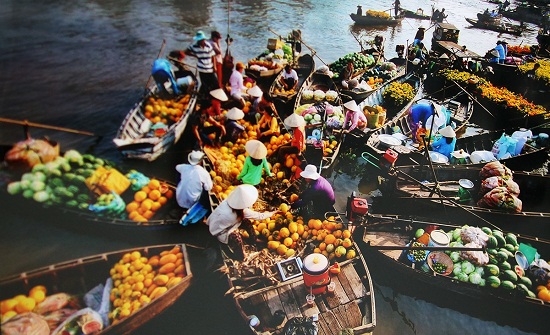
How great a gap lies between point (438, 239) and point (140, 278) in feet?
19.9

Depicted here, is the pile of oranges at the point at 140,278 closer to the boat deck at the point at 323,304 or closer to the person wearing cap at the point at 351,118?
the boat deck at the point at 323,304

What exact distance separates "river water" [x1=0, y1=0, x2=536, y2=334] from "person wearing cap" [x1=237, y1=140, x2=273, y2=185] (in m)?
1.82

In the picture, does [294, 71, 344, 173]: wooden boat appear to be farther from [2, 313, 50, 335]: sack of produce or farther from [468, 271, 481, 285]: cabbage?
[2, 313, 50, 335]: sack of produce

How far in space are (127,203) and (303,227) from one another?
4054 mm

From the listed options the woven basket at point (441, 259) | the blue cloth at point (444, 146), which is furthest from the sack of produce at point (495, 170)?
the woven basket at point (441, 259)

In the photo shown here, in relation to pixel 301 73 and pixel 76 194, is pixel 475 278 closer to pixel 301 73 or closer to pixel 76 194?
pixel 76 194

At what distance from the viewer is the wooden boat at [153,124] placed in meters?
8.89

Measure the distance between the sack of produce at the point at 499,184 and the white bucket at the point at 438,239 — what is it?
2426mm

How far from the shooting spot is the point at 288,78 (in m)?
13.4

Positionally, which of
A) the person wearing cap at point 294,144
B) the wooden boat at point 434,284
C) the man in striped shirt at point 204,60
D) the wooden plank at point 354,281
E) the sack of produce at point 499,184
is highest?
the man in striped shirt at point 204,60

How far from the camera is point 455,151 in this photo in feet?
34.3

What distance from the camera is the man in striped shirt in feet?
34.9

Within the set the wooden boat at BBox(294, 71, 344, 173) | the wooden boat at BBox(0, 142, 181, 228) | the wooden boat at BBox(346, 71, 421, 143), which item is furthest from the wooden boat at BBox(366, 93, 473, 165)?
the wooden boat at BBox(0, 142, 181, 228)

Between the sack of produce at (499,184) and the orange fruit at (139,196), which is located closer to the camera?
the orange fruit at (139,196)
